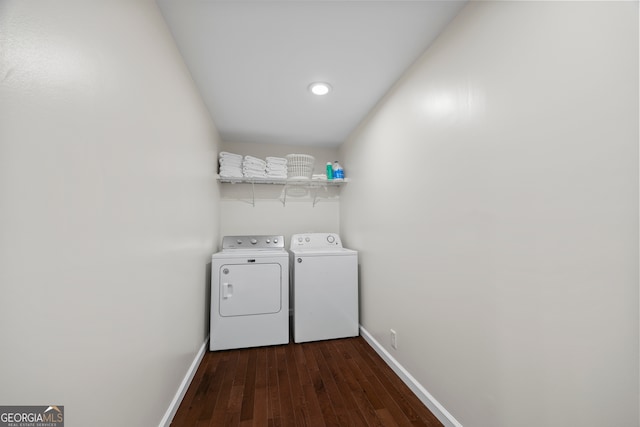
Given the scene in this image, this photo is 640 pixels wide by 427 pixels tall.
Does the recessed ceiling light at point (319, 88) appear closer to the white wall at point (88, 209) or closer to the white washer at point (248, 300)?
the white wall at point (88, 209)

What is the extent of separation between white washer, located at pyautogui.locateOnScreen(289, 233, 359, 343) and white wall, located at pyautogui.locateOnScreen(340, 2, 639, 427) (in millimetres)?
837

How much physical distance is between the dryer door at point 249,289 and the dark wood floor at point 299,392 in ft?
1.23

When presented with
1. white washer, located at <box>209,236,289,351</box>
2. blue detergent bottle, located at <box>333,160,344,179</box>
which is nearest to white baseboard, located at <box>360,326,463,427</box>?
white washer, located at <box>209,236,289,351</box>

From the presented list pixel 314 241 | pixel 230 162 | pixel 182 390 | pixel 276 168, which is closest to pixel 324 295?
pixel 314 241

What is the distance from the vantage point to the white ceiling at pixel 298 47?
4.12ft

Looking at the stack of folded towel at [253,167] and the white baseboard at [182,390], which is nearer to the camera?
the white baseboard at [182,390]

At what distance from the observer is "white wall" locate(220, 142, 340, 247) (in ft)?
10.1

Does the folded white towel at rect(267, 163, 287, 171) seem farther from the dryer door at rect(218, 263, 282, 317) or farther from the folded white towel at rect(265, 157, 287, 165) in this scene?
the dryer door at rect(218, 263, 282, 317)

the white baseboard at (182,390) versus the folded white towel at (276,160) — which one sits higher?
the folded white towel at (276,160)

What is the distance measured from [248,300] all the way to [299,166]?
5.30ft

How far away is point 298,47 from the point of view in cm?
152

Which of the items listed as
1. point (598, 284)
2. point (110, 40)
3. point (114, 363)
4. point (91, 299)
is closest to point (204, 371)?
point (114, 363)

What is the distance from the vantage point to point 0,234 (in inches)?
20.1

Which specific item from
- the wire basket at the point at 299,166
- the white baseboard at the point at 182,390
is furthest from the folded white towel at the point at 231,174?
the white baseboard at the point at 182,390
